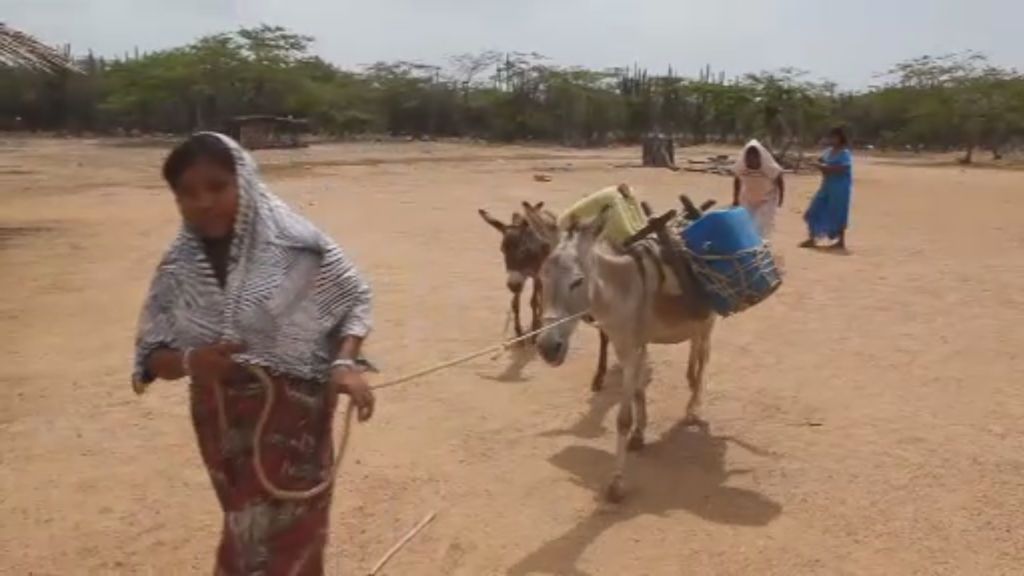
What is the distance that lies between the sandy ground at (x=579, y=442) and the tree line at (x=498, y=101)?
30554 mm

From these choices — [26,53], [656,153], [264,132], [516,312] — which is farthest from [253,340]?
[264,132]

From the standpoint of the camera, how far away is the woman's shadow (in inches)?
191

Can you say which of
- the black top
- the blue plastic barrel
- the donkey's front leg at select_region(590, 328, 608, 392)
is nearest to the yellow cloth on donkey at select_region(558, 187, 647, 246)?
the blue plastic barrel

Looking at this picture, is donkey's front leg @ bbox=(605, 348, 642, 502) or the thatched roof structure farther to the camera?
the thatched roof structure

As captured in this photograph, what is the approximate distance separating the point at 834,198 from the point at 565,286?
10.5 metres

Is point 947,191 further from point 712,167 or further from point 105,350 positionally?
point 105,350

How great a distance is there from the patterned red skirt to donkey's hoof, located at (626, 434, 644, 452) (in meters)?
3.32

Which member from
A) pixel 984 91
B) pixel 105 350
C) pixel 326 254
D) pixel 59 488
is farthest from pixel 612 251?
pixel 984 91

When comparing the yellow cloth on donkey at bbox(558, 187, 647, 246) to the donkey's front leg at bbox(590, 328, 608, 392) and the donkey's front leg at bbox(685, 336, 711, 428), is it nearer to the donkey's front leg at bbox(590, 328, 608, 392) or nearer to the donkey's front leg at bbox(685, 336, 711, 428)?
the donkey's front leg at bbox(685, 336, 711, 428)

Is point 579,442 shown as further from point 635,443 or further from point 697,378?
point 697,378

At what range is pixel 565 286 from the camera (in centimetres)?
509

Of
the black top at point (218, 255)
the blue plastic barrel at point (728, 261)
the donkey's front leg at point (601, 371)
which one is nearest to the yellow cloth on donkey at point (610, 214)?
the blue plastic barrel at point (728, 261)

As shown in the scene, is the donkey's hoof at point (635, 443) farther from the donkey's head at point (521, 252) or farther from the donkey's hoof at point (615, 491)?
the donkey's head at point (521, 252)

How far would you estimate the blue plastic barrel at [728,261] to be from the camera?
5.55m
